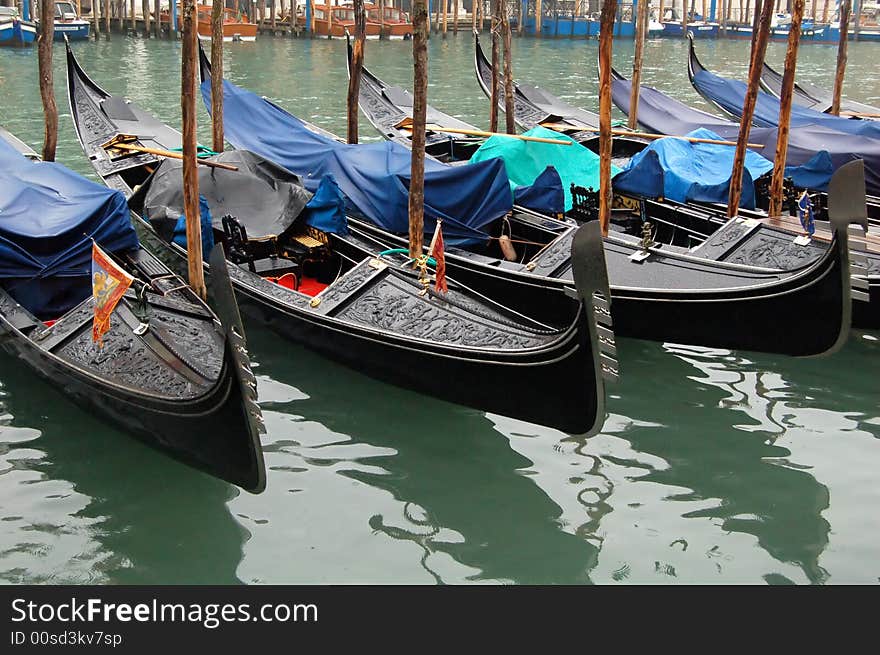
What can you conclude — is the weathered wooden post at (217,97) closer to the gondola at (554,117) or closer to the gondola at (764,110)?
the gondola at (554,117)

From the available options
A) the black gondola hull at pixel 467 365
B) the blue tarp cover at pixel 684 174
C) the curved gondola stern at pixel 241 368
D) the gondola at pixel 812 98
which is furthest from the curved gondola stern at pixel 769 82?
the curved gondola stern at pixel 241 368

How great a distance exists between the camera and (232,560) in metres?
4.40

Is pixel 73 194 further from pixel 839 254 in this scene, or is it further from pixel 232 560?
pixel 839 254

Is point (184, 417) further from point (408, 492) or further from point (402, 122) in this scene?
point (402, 122)

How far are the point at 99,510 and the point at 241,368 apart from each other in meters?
1.12

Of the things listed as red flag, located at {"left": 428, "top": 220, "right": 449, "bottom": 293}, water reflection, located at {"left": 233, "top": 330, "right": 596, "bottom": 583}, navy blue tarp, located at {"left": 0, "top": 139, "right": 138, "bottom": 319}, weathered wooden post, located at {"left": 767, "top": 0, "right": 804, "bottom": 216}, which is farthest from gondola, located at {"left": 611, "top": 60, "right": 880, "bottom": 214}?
navy blue tarp, located at {"left": 0, "top": 139, "right": 138, "bottom": 319}

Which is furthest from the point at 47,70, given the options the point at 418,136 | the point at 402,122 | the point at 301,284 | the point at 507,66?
the point at 507,66

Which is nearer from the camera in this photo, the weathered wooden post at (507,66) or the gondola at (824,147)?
the gondola at (824,147)

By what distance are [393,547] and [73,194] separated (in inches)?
131

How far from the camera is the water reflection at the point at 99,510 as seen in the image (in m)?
4.32

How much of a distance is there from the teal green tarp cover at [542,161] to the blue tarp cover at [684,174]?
290 millimetres

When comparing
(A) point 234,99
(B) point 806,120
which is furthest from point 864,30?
(A) point 234,99

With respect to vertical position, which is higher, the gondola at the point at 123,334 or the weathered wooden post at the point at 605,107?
the weathered wooden post at the point at 605,107

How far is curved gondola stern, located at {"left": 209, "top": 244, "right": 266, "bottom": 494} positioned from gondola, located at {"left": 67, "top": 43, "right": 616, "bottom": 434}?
130cm
